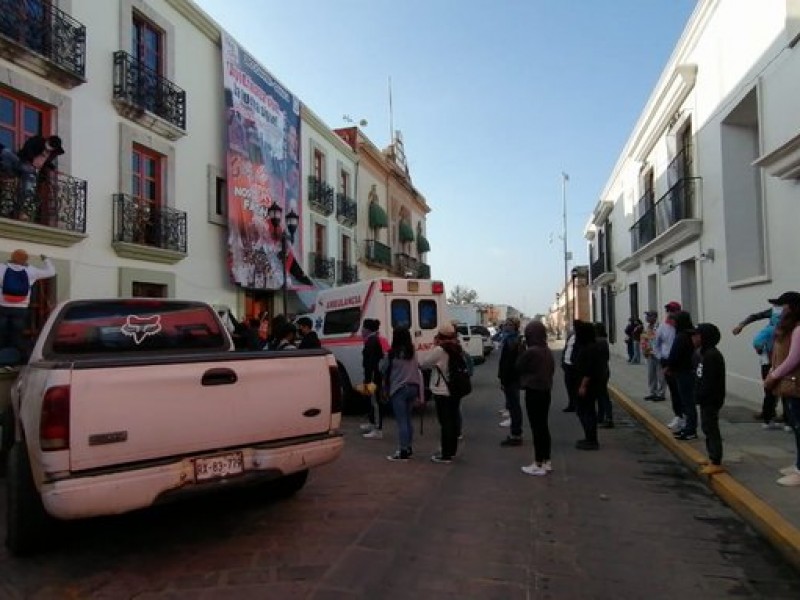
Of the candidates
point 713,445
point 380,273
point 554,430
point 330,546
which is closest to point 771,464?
point 713,445

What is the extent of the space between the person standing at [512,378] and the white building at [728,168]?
4258 mm

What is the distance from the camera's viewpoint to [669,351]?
920 centimetres

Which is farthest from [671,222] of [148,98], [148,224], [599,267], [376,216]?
[599,267]

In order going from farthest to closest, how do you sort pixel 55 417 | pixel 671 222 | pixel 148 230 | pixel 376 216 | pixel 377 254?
1. pixel 377 254
2. pixel 376 216
3. pixel 671 222
4. pixel 148 230
5. pixel 55 417

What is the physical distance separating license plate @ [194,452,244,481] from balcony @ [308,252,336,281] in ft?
65.7

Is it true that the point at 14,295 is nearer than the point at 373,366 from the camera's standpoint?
Yes

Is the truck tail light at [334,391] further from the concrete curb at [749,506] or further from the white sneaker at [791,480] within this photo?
the white sneaker at [791,480]

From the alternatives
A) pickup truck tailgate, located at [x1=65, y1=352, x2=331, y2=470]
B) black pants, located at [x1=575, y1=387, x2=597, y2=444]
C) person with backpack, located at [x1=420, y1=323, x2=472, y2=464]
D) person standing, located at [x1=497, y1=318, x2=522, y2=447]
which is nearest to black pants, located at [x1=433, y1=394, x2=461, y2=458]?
person with backpack, located at [x1=420, y1=323, x2=472, y2=464]

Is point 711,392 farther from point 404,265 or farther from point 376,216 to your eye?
point 404,265

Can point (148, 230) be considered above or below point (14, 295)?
above

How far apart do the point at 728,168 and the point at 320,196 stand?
50.9ft

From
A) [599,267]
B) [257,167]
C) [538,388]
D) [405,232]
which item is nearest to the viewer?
[538,388]

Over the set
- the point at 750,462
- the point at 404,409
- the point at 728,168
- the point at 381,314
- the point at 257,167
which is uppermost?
the point at 257,167

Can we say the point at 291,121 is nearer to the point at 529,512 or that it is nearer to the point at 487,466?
the point at 487,466
